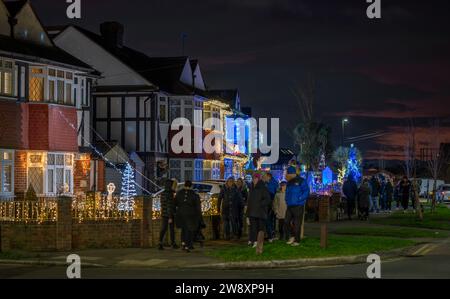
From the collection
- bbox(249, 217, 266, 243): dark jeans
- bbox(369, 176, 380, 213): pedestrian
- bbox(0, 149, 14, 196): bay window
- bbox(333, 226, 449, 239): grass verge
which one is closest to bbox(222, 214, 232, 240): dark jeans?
bbox(249, 217, 266, 243): dark jeans

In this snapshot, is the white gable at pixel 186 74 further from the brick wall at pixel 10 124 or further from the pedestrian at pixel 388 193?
the brick wall at pixel 10 124

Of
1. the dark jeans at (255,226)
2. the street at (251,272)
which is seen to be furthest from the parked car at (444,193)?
the street at (251,272)

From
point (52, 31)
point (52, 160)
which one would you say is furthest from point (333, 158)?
point (52, 160)

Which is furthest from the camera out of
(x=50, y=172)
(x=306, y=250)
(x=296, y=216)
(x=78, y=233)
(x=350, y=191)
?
(x=350, y=191)

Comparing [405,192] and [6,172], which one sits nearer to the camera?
[6,172]

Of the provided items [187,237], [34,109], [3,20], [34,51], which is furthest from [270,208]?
[3,20]

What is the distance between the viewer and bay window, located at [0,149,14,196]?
104 ft

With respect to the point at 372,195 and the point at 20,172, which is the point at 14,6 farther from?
the point at 372,195

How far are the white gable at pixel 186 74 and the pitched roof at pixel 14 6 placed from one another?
17.2 meters

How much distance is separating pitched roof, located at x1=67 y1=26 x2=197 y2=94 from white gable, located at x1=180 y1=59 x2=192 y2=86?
28 cm

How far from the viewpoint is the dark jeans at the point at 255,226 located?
68.1 ft

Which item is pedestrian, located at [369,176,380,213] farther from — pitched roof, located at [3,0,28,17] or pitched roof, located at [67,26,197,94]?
pitched roof, located at [3,0,28,17]

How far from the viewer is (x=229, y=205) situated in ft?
78.9

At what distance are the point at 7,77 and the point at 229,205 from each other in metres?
13.1
